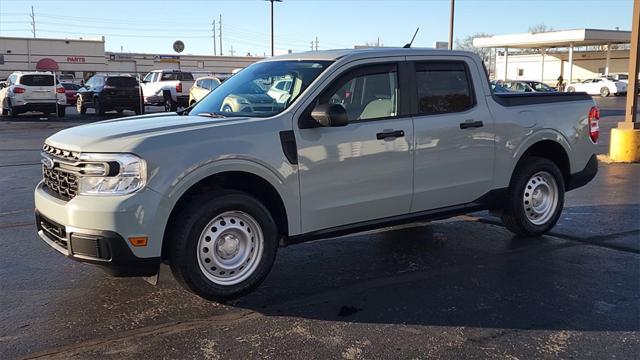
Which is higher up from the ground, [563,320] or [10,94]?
[10,94]

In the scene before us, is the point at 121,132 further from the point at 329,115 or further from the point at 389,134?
the point at 389,134

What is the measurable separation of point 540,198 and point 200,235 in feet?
12.5

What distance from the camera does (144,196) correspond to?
4000mm

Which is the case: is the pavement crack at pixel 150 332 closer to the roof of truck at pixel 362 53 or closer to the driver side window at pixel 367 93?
the driver side window at pixel 367 93

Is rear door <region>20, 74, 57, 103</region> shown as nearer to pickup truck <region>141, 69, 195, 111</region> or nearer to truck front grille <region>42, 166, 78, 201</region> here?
pickup truck <region>141, 69, 195, 111</region>

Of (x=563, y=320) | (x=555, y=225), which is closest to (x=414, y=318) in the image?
(x=563, y=320)

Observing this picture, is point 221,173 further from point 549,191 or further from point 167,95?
point 167,95

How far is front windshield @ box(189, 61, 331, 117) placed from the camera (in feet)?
16.0

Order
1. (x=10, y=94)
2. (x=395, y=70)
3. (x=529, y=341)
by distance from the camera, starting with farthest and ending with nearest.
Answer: (x=10, y=94) → (x=395, y=70) → (x=529, y=341)

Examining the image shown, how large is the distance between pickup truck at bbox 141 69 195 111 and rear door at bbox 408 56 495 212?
2221 cm

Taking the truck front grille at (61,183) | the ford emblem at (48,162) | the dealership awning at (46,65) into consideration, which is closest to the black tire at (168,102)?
the ford emblem at (48,162)

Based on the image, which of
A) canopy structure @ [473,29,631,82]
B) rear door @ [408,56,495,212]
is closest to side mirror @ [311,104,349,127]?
rear door @ [408,56,495,212]

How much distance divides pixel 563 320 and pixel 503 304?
44 cm

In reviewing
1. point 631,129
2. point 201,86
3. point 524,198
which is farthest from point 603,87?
point 524,198
